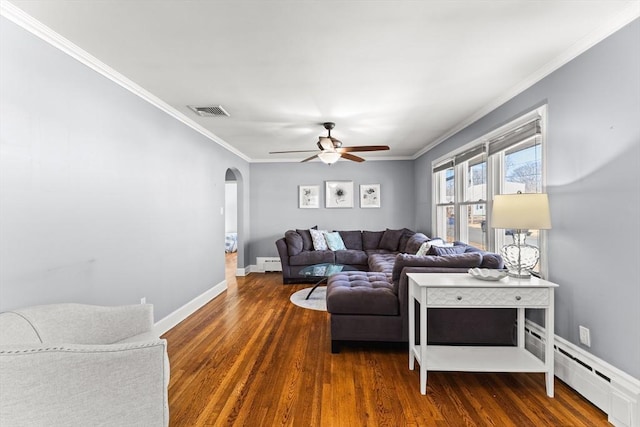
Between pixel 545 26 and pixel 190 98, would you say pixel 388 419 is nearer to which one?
pixel 545 26

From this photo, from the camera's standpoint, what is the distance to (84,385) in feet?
3.56

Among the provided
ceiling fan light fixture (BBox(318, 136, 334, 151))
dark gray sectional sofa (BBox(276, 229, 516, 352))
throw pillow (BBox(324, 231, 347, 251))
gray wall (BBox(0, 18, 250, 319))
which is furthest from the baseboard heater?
dark gray sectional sofa (BBox(276, 229, 516, 352))

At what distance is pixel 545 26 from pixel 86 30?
9.62ft

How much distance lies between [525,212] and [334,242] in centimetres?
392

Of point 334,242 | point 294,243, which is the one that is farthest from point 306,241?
point 334,242

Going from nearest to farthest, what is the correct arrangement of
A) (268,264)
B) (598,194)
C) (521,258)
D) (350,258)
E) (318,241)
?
1. (598,194)
2. (521,258)
3. (350,258)
4. (318,241)
5. (268,264)

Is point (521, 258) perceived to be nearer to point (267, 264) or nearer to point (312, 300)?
point (312, 300)

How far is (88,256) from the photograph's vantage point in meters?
2.20

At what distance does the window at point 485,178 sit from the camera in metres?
2.63

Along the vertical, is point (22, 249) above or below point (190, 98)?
below

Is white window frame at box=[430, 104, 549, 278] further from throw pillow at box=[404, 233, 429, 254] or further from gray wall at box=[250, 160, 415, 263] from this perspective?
gray wall at box=[250, 160, 415, 263]

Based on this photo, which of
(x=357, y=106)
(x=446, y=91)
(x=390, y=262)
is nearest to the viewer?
(x=446, y=91)

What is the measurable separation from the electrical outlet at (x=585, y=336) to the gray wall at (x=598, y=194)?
3cm

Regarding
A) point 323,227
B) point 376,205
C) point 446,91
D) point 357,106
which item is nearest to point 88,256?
point 357,106
